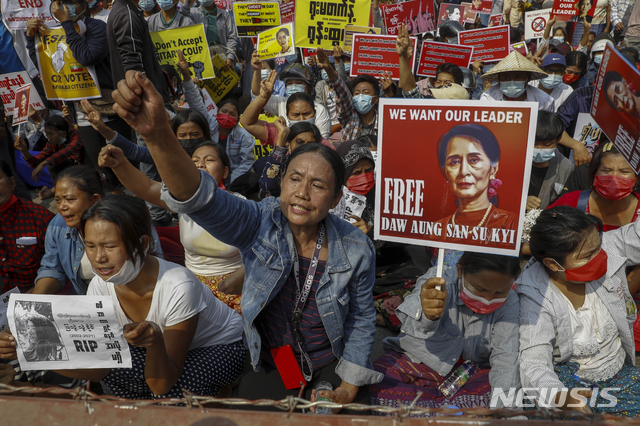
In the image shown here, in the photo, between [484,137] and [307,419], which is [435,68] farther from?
[307,419]

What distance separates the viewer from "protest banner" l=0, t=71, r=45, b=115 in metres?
6.33

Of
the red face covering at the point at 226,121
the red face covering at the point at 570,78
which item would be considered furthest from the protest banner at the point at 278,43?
the red face covering at the point at 570,78

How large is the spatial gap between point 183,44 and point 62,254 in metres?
4.51

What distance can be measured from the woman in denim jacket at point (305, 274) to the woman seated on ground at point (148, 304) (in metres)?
0.29

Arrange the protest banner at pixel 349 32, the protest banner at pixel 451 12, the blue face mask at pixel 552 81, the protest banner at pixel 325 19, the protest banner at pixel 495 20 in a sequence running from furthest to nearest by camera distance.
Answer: the protest banner at pixel 451 12 → the protest banner at pixel 495 20 → the protest banner at pixel 325 19 → the protest banner at pixel 349 32 → the blue face mask at pixel 552 81

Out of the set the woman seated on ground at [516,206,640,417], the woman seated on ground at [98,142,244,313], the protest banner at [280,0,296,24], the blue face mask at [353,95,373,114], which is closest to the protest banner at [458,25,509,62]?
the blue face mask at [353,95,373,114]

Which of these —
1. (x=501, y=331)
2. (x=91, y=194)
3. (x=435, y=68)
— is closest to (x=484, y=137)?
(x=501, y=331)

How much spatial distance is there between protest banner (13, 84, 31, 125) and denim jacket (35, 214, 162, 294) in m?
3.71

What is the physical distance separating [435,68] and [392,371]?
5.57 m

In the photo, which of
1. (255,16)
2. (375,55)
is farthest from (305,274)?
(255,16)

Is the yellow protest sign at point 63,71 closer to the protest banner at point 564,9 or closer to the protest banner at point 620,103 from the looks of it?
→ the protest banner at point 620,103

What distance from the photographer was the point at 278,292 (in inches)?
91.0

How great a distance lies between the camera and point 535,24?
34.2 feet

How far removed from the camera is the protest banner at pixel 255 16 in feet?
28.0
